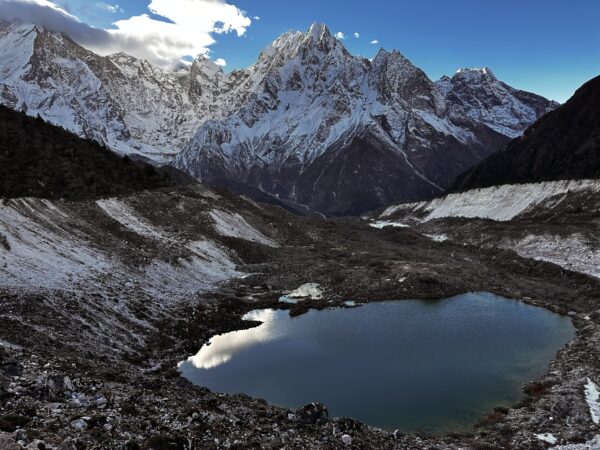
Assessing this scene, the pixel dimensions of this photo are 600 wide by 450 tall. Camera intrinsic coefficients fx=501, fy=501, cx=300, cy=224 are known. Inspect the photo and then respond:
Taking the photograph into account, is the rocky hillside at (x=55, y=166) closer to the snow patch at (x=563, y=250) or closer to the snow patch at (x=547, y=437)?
the snow patch at (x=547, y=437)

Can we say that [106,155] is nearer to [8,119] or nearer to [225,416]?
[8,119]

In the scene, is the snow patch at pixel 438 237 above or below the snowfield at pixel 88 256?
above

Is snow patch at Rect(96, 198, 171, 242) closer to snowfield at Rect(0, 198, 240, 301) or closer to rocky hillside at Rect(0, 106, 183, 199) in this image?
snowfield at Rect(0, 198, 240, 301)

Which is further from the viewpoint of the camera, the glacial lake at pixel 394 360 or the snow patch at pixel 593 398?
the glacial lake at pixel 394 360

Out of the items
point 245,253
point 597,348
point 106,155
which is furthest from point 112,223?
point 597,348

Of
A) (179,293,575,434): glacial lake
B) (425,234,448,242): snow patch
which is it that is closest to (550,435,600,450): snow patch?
(179,293,575,434): glacial lake

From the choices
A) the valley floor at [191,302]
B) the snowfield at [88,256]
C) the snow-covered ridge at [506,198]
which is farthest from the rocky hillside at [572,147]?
the snowfield at [88,256]
